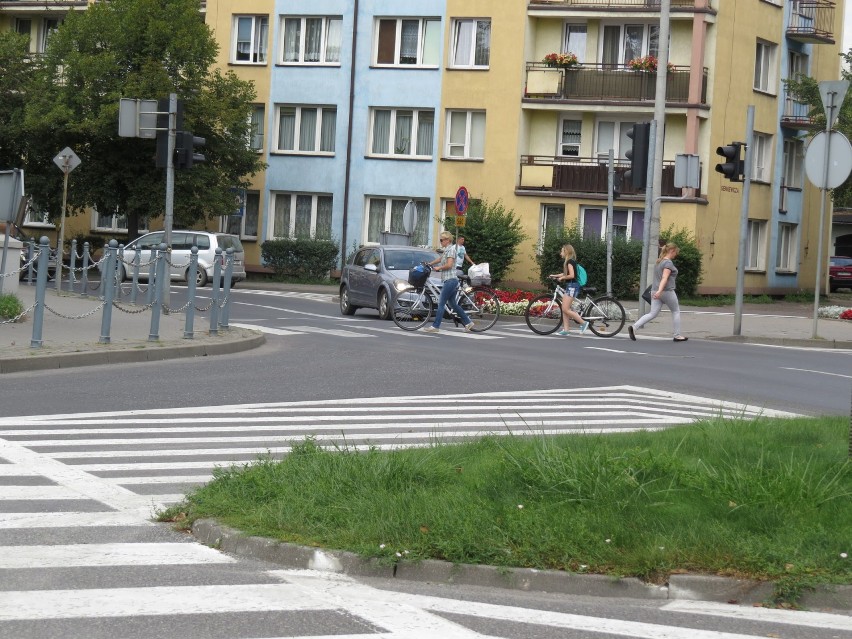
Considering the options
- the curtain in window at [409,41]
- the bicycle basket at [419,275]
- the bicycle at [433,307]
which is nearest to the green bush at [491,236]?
the curtain in window at [409,41]

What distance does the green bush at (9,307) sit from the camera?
835 inches

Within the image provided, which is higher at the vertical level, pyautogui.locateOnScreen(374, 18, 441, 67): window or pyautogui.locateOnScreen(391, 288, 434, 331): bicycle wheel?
pyautogui.locateOnScreen(374, 18, 441, 67): window

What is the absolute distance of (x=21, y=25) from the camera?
60.0m

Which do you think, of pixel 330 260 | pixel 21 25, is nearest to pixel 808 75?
pixel 330 260

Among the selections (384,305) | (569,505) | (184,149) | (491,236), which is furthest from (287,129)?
(569,505)

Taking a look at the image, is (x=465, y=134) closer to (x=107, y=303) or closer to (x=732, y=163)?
(x=732, y=163)

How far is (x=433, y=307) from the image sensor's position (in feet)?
89.7

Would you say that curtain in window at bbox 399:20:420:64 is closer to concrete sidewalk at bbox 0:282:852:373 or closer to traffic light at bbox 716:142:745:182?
concrete sidewalk at bbox 0:282:852:373

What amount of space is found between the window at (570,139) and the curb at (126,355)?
97.1 feet

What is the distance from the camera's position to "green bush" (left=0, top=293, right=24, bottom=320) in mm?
21203

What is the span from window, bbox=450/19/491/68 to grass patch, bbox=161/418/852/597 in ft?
137

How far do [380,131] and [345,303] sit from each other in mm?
20830

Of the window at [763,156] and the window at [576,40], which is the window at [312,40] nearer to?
the window at [576,40]

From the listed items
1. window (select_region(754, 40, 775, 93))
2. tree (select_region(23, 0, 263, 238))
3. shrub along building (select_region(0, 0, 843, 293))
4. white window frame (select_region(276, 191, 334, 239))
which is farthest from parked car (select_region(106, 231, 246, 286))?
window (select_region(754, 40, 775, 93))
